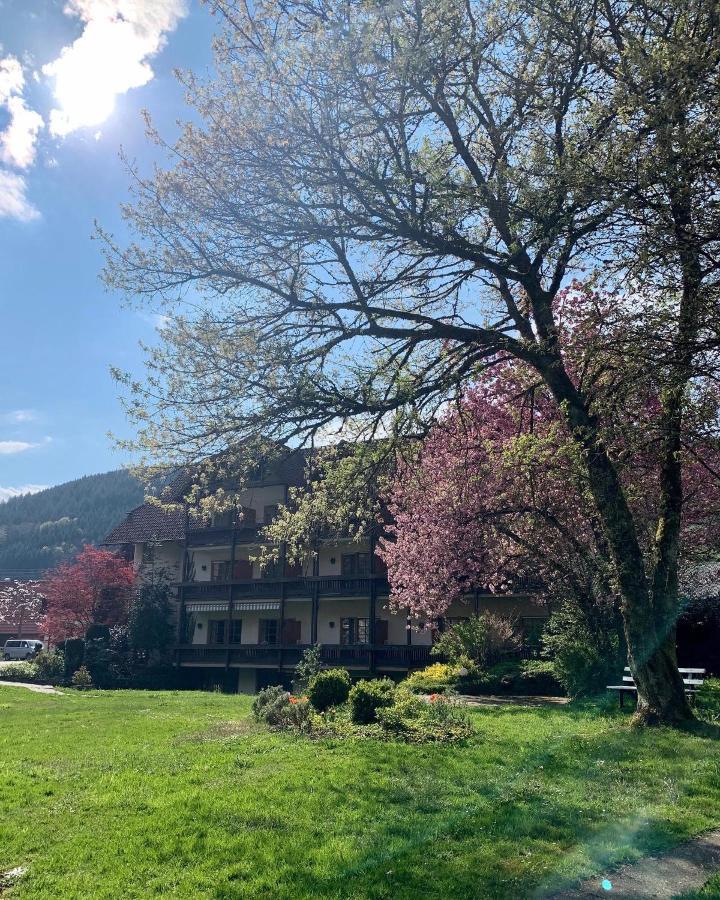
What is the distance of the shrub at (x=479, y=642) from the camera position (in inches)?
860

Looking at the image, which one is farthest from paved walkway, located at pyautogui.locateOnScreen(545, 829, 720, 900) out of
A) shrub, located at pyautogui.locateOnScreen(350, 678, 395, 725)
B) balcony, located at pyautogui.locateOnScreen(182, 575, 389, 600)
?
balcony, located at pyautogui.locateOnScreen(182, 575, 389, 600)

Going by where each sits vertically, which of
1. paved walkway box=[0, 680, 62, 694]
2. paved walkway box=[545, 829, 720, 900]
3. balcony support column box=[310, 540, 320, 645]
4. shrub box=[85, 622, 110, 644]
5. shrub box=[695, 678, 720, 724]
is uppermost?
balcony support column box=[310, 540, 320, 645]

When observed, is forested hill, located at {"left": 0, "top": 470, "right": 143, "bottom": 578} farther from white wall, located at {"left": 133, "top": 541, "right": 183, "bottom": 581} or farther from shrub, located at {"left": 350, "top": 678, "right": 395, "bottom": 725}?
shrub, located at {"left": 350, "top": 678, "right": 395, "bottom": 725}

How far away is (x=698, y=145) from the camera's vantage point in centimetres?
645

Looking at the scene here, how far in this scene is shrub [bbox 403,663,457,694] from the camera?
1819cm

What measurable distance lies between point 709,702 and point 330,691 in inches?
267

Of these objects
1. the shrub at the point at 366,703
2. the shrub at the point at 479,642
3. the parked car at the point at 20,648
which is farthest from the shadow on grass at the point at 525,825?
the parked car at the point at 20,648

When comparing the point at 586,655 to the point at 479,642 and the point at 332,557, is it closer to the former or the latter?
the point at 479,642

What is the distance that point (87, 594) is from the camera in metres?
35.2

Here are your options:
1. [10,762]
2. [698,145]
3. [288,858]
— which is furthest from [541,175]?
[10,762]

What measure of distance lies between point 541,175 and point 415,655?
75.3 feet

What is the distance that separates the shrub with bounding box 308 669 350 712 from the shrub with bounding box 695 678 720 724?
5990mm

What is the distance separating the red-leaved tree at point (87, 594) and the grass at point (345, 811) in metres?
24.9

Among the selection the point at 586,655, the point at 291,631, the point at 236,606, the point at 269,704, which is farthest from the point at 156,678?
the point at 586,655
